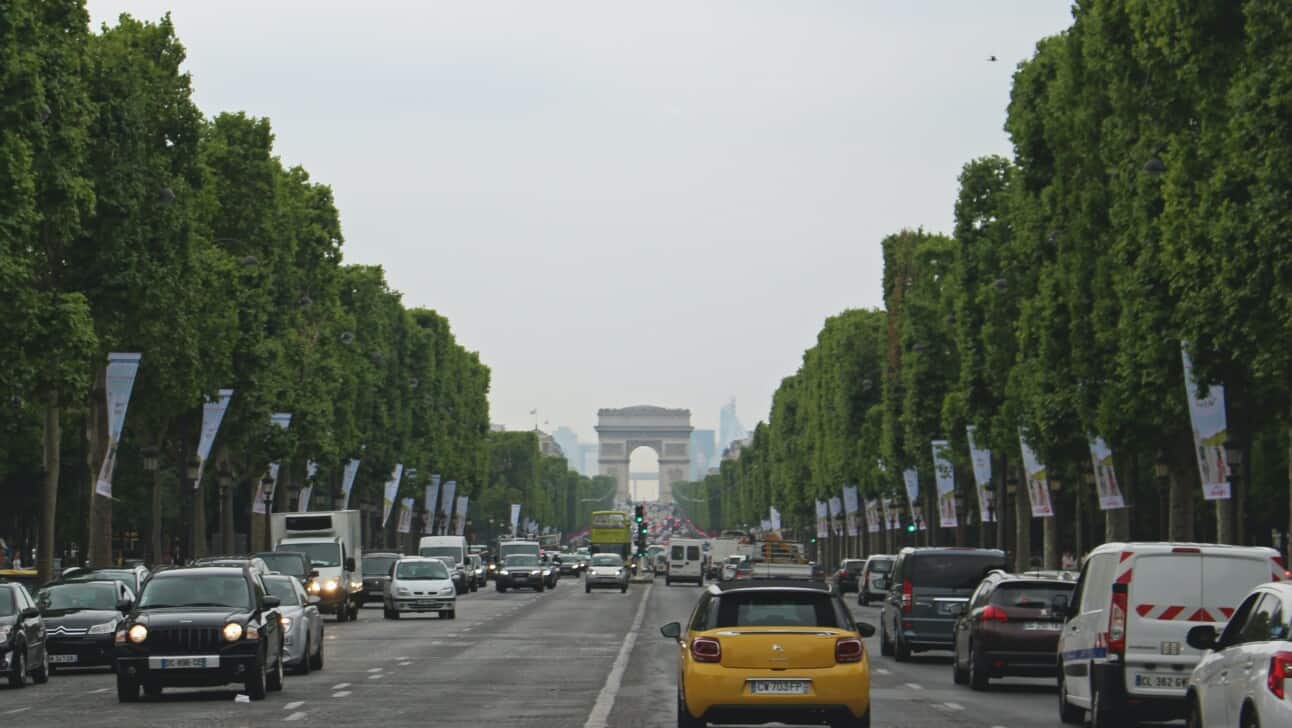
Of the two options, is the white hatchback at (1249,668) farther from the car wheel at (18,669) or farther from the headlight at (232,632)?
the car wheel at (18,669)

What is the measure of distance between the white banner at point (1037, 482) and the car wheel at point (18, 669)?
36.4m

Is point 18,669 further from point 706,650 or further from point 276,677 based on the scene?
point 706,650

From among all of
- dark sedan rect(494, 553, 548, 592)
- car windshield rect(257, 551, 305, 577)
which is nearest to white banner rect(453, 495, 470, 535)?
dark sedan rect(494, 553, 548, 592)

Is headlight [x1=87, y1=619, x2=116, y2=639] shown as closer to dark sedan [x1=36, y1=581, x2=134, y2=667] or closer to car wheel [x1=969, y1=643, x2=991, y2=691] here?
dark sedan [x1=36, y1=581, x2=134, y2=667]

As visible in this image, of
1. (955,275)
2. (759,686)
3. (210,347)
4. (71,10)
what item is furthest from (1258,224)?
(955,275)

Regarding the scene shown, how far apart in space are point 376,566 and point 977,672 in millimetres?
53431

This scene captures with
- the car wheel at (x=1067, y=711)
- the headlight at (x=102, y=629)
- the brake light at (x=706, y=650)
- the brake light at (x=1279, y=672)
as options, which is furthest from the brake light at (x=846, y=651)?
the headlight at (x=102, y=629)

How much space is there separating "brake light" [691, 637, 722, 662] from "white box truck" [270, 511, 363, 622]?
37529mm

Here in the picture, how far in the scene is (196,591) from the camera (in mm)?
30172

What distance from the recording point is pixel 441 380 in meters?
139

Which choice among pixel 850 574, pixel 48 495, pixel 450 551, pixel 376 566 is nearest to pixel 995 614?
pixel 48 495

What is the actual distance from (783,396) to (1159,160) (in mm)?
132106

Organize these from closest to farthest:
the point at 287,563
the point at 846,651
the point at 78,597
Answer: the point at 846,651 < the point at 78,597 < the point at 287,563

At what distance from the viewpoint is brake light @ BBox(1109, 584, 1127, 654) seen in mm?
22844
